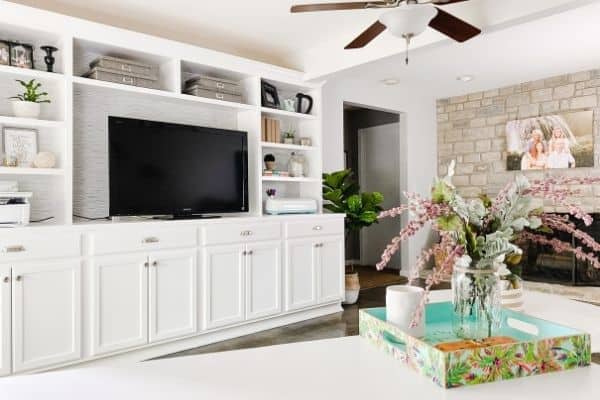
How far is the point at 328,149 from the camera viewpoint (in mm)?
5051

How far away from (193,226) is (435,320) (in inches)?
86.4

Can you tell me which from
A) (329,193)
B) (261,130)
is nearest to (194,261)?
(261,130)

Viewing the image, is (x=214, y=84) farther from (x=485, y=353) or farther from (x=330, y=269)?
(x=485, y=353)

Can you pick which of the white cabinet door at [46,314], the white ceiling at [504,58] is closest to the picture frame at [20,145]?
the white cabinet door at [46,314]

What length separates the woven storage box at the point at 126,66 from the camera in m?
3.12

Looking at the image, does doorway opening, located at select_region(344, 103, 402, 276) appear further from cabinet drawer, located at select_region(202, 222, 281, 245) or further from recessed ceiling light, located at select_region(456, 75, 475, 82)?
cabinet drawer, located at select_region(202, 222, 281, 245)

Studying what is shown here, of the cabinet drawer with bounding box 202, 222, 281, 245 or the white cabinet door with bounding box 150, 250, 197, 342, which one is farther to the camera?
the cabinet drawer with bounding box 202, 222, 281, 245

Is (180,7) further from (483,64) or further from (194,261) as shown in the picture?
(483,64)

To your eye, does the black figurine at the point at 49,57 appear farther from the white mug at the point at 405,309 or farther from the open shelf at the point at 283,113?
the white mug at the point at 405,309

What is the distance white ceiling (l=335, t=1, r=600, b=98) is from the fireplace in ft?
5.89

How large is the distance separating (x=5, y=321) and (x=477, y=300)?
2514 millimetres

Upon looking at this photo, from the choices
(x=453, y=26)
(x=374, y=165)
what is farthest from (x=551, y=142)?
(x=453, y=26)

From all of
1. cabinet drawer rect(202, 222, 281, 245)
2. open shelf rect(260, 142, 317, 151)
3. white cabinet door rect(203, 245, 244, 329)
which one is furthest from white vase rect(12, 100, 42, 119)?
open shelf rect(260, 142, 317, 151)

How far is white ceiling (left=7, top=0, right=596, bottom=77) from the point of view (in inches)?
117
